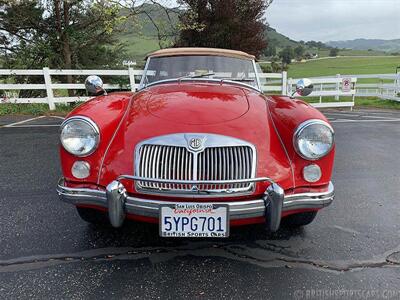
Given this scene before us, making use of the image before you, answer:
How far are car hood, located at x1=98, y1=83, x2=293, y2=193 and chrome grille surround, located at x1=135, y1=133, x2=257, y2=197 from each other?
0.20 ft

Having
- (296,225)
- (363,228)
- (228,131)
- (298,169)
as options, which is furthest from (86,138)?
(363,228)

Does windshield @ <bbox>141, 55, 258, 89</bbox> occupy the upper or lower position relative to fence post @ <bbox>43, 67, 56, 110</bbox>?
upper

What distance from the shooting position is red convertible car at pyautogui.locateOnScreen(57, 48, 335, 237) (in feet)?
7.64

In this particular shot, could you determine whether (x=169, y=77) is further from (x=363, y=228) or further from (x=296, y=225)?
(x=363, y=228)

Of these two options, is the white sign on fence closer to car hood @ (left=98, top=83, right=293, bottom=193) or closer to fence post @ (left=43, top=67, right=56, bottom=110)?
fence post @ (left=43, top=67, right=56, bottom=110)

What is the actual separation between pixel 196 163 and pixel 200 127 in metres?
0.29

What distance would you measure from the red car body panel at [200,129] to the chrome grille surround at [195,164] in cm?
5

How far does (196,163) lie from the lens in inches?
93.9

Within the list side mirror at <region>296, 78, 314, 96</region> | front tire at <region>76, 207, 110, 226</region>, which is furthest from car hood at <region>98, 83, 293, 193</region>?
side mirror at <region>296, 78, 314, 96</region>

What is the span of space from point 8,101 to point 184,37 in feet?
27.0

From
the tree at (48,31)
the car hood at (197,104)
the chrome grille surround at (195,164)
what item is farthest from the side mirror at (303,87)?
the tree at (48,31)

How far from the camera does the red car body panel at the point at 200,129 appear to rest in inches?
98.0

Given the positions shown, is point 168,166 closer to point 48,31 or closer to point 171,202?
point 171,202

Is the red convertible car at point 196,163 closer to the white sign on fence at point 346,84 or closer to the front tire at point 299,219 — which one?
the front tire at point 299,219
